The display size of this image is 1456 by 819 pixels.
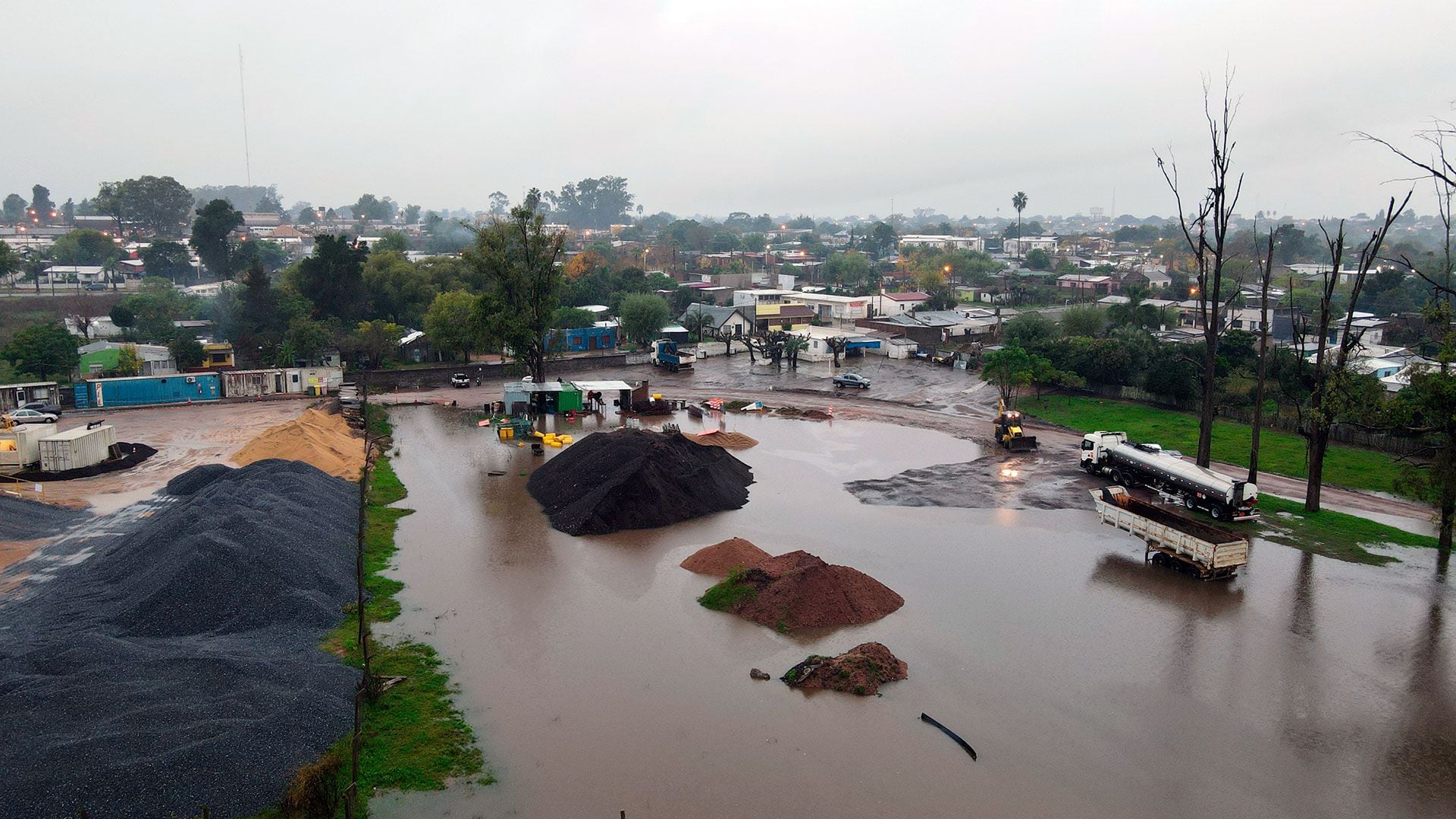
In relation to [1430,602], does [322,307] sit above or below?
above

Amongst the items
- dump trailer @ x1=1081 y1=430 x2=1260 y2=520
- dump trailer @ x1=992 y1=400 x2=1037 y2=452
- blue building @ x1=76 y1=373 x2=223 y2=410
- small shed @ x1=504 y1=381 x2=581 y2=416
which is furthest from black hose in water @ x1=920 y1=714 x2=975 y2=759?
blue building @ x1=76 y1=373 x2=223 y2=410

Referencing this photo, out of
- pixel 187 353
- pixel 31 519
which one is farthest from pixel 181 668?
pixel 187 353

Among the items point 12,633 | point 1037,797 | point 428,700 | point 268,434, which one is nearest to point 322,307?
point 268,434

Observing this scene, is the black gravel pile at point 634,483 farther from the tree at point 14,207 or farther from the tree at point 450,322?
the tree at point 14,207

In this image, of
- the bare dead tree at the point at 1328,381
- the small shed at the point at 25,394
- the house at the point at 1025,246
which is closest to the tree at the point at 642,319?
the small shed at the point at 25,394

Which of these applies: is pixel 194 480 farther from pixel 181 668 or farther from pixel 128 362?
pixel 128 362

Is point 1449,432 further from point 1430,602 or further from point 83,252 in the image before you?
point 83,252

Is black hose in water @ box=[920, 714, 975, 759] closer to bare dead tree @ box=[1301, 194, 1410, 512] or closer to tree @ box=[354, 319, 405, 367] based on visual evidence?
bare dead tree @ box=[1301, 194, 1410, 512]

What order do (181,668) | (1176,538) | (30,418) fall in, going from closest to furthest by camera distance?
(181,668) → (1176,538) → (30,418)
